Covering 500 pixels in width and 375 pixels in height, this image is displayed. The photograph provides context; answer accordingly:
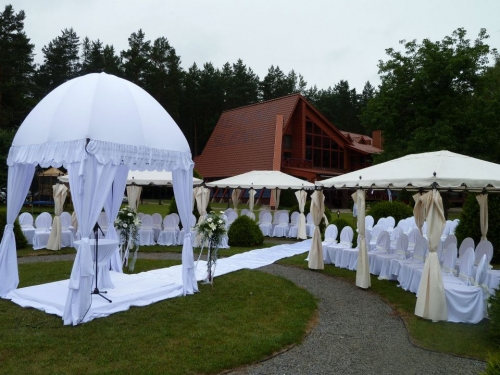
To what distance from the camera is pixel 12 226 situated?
26.0 ft

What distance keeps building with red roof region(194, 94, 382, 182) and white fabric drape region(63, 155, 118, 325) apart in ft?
85.4

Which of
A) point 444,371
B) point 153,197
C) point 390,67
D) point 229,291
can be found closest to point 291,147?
point 390,67

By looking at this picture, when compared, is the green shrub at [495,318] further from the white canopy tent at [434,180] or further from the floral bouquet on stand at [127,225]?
the floral bouquet on stand at [127,225]

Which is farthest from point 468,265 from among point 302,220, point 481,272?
point 302,220

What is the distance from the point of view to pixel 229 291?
28.4ft

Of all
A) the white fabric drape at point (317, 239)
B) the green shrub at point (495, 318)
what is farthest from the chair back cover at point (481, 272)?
the white fabric drape at point (317, 239)

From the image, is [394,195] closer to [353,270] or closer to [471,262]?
[353,270]

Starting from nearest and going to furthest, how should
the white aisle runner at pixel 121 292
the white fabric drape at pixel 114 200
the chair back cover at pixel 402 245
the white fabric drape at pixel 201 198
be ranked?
the white aisle runner at pixel 121 292, the white fabric drape at pixel 114 200, the chair back cover at pixel 402 245, the white fabric drape at pixel 201 198

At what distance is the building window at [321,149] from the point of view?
37875 millimetres

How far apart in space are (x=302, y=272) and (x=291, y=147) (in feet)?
88.1

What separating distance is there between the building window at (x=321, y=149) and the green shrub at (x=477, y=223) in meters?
24.2

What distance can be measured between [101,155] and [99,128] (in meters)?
0.48

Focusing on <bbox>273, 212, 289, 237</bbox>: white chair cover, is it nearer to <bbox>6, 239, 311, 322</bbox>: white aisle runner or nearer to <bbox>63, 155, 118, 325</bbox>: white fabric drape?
<bbox>6, 239, 311, 322</bbox>: white aisle runner

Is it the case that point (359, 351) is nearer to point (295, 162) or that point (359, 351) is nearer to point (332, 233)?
point (332, 233)
